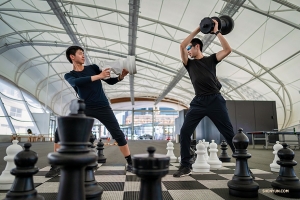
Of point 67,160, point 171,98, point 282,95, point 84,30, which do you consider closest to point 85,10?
point 84,30

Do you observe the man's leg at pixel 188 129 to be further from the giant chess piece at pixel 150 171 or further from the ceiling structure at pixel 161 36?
the ceiling structure at pixel 161 36

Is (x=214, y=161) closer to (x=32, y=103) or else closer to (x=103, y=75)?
(x=103, y=75)

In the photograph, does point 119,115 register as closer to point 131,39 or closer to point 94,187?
point 131,39

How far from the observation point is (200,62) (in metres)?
1.83

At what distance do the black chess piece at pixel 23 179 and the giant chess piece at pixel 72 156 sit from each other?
241mm

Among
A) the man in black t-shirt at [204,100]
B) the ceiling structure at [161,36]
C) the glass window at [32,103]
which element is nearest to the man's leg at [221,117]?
the man in black t-shirt at [204,100]

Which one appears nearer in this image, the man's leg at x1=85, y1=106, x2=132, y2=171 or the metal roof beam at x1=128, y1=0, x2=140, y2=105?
the man's leg at x1=85, y1=106, x2=132, y2=171

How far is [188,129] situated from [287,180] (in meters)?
0.78

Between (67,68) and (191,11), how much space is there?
11.1 metres

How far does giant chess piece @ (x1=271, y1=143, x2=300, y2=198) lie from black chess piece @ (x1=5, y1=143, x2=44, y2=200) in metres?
1.16

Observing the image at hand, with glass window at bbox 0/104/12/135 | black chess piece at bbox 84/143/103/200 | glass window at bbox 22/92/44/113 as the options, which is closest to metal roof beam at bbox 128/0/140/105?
black chess piece at bbox 84/143/103/200

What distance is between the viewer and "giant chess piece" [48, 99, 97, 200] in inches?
24.3

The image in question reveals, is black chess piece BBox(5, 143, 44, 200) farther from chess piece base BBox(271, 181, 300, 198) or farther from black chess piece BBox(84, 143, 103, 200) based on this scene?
chess piece base BBox(271, 181, 300, 198)

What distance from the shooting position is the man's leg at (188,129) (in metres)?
1.75
